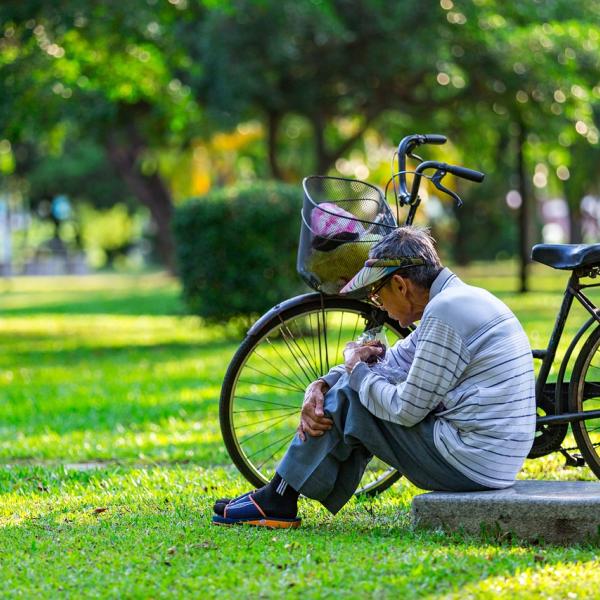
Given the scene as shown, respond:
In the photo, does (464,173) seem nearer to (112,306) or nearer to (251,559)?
(251,559)

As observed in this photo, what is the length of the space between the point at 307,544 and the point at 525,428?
97cm

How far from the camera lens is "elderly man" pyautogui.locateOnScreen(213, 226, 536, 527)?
471 centimetres

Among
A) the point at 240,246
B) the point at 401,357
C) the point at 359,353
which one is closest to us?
the point at 359,353

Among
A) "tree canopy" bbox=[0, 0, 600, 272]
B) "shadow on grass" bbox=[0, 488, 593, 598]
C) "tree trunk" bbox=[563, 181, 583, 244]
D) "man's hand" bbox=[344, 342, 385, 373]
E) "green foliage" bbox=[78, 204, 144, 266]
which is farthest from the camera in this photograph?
"green foliage" bbox=[78, 204, 144, 266]

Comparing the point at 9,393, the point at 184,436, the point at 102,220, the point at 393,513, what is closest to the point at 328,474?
the point at 393,513

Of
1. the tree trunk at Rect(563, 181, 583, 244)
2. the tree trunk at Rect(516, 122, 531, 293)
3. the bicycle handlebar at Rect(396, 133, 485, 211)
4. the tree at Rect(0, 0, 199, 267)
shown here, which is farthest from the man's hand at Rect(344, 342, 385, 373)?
the tree trunk at Rect(563, 181, 583, 244)

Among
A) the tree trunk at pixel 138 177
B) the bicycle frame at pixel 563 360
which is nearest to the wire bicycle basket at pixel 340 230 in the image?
the bicycle frame at pixel 563 360

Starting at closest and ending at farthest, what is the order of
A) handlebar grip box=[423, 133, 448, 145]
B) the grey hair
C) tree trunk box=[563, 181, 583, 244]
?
the grey hair → handlebar grip box=[423, 133, 448, 145] → tree trunk box=[563, 181, 583, 244]

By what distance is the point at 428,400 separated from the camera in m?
4.73

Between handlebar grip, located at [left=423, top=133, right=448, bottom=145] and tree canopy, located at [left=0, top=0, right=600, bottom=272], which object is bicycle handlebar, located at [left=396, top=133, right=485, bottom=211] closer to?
handlebar grip, located at [left=423, top=133, right=448, bottom=145]

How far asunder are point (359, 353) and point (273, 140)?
20.1 metres

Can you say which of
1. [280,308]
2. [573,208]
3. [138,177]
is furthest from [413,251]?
[573,208]

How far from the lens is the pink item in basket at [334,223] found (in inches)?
205

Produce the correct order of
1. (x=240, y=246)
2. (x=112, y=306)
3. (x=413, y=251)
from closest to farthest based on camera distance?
1. (x=413, y=251)
2. (x=240, y=246)
3. (x=112, y=306)
